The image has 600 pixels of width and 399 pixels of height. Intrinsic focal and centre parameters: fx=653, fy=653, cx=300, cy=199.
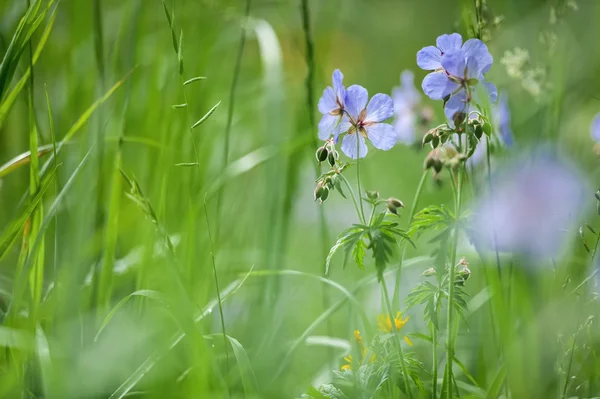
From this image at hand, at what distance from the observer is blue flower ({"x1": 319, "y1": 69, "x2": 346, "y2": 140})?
2.76 feet

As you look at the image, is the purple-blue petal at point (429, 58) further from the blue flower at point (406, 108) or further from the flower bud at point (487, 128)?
the blue flower at point (406, 108)

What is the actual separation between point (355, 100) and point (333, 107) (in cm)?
4

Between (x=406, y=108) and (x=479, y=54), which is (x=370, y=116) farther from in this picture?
(x=406, y=108)

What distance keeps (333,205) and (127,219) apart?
49.2 inches

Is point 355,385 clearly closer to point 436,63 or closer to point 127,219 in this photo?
point 436,63

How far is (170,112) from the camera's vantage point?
130 centimetres

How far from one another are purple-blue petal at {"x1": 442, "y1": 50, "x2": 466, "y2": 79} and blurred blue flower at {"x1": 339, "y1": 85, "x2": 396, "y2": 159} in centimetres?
8

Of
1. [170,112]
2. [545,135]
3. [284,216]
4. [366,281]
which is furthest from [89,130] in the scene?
[545,135]

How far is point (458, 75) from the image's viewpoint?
0.78 m

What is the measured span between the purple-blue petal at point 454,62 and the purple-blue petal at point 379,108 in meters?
0.08

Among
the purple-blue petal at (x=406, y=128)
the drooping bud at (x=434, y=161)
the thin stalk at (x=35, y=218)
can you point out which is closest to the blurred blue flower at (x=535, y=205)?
the drooping bud at (x=434, y=161)

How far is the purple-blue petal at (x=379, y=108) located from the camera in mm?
821

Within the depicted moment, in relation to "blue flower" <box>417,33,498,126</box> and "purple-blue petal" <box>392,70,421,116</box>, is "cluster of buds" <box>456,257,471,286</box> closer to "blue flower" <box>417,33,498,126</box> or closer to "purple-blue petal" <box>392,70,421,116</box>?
"blue flower" <box>417,33,498,126</box>

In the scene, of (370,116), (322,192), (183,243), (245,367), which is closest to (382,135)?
(370,116)
